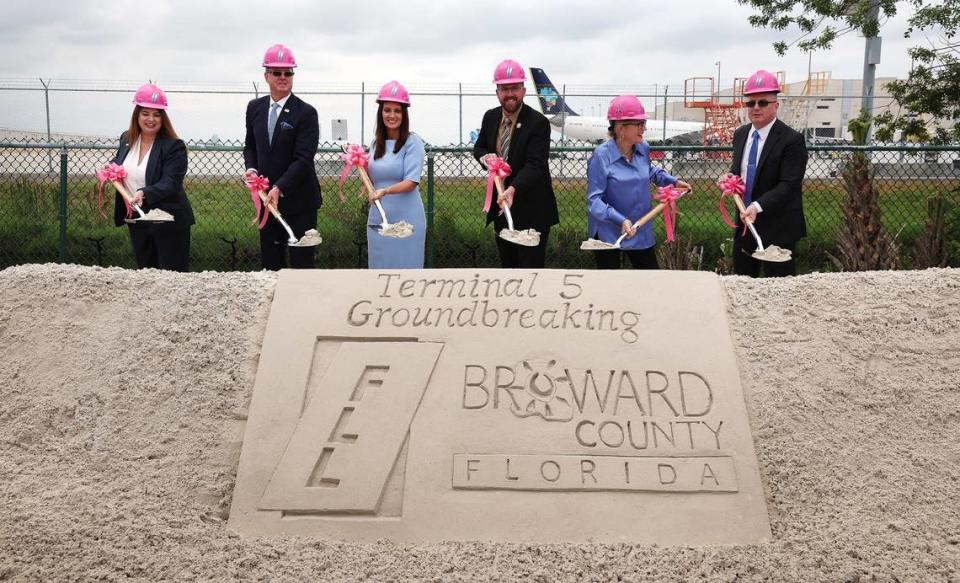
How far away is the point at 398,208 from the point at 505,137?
77cm

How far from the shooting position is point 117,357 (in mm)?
4266

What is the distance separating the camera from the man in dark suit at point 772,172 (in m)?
5.26

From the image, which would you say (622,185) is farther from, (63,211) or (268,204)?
(63,211)

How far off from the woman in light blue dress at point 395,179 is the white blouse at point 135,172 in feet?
4.23

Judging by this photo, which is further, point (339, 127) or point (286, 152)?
point (339, 127)

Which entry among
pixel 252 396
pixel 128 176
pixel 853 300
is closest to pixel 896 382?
pixel 853 300

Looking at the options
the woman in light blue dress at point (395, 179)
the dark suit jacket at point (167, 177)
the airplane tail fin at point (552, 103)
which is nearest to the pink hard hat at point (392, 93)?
the woman in light blue dress at point (395, 179)

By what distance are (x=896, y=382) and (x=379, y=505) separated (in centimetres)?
229

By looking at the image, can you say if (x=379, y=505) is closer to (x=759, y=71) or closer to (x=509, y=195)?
(x=509, y=195)

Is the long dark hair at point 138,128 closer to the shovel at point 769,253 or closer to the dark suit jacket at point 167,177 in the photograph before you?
the dark suit jacket at point 167,177

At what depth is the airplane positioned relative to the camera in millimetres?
18859

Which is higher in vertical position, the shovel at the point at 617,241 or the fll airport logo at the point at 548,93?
the fll airport logo at the point at 548,93

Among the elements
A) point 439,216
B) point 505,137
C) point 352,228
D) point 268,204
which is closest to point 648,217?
point 505,137

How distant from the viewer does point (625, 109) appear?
17.1 feet
